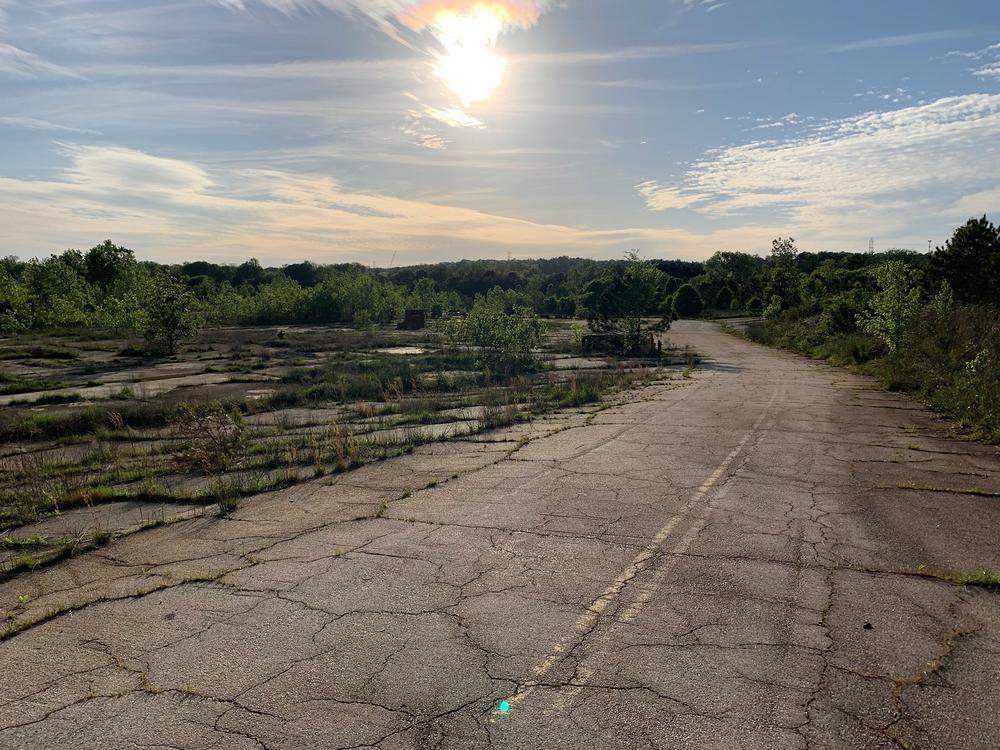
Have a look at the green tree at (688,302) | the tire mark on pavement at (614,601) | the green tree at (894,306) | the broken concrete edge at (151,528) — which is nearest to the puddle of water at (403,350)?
the green tree at (894,306)

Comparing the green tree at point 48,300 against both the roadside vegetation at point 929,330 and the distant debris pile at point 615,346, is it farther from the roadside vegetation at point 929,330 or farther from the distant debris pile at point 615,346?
the roadside vegetation at point 929,330

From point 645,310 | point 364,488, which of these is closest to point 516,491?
point 364,488

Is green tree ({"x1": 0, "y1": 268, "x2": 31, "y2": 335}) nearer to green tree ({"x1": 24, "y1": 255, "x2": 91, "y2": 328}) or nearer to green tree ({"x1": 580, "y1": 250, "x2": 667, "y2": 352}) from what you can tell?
green tree ({"x1": 24, "y1": 255, "x2": 91, "y2": 328})

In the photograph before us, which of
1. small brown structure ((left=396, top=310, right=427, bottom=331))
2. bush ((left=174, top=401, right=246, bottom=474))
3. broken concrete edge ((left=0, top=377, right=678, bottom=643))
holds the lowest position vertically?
broken concrete edge ((left=0, top=377, right=678, bottom=643))

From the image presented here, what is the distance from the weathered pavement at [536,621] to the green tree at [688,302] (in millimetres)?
79330

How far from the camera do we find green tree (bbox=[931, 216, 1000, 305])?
1391 inches

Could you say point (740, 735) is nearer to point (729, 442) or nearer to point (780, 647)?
point (780, 647)

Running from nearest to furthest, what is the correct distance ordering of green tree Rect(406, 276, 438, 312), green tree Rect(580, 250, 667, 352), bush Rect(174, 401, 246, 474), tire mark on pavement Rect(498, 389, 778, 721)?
tire mark on pavement Rect(498, 389, 778, 721) < bush Rect(174, 401, 246, 474) < green tree Rect(580, 250, 667, 352) < green tree Rect(406, 276, 438, 312)

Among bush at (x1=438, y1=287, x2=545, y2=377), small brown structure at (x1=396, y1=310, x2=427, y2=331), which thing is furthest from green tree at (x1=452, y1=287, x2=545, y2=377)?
small brown structure at (x1=396, y1=310, x2=427, y2=331)

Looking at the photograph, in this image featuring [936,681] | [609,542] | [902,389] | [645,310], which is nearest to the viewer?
[936,681]

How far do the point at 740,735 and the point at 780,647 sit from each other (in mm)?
1209

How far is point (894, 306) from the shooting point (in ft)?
80.9

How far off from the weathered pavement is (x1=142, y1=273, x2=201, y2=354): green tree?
1231 inches

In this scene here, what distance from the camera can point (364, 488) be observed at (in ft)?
33.2
